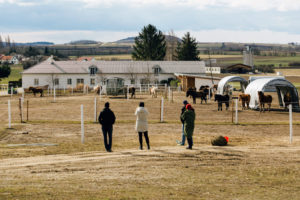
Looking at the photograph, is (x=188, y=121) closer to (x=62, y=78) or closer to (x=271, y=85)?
(x=271, y=85)

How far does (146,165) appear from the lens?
42.0ft

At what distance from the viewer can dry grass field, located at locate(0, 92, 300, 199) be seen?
10.1 m

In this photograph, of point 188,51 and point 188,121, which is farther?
point 188,51

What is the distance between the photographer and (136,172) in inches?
471

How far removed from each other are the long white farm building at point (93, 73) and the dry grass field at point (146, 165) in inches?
1945

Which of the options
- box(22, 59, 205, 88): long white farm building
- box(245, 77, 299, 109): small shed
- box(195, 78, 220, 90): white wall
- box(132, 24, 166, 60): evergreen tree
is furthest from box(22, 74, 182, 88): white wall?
box(245, 77, 299, 109): small shed

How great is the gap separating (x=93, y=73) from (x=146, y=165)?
61.4 meters

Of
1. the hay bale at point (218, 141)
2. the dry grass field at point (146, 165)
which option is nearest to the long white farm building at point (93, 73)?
the dry grass field at point (146, 165)

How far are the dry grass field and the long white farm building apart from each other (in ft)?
162

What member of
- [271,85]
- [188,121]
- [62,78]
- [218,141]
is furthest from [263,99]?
[62,78]

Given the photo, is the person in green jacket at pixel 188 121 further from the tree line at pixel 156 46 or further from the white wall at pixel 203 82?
the tree line at pixel 156 46

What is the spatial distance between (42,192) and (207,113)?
2202 centimetres

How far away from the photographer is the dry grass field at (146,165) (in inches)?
397

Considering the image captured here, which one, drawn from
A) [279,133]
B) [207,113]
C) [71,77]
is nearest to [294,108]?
[207,113]
